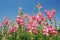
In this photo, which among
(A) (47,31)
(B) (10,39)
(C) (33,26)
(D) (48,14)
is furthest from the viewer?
(B) (10,39)

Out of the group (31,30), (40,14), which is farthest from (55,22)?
(31,30)

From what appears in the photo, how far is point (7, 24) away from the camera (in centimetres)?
787

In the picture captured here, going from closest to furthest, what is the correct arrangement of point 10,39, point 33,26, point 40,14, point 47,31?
point 47,31 → point 33,26 → point 40,14 → point 10,39

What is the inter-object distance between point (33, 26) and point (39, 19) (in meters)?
0.77

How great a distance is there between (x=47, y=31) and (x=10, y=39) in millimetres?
2764

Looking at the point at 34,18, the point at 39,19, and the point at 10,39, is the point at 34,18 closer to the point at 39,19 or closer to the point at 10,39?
the point at 39,19

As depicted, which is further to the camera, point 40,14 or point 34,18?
point 40,14

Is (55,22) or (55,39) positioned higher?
(55,22)

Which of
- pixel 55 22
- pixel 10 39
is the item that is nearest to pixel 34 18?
pixel 10 39

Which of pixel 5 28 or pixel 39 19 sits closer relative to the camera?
pixel 39 19

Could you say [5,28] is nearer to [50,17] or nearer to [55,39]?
[55,39]

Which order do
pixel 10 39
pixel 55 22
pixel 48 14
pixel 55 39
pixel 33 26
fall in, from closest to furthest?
pixel 33 26 < pixel 48 14 < pixel 55 39 < pixel 10 39 < pixel 55 22

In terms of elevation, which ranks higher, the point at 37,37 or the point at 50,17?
the point at 50,17

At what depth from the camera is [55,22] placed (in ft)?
27.6
